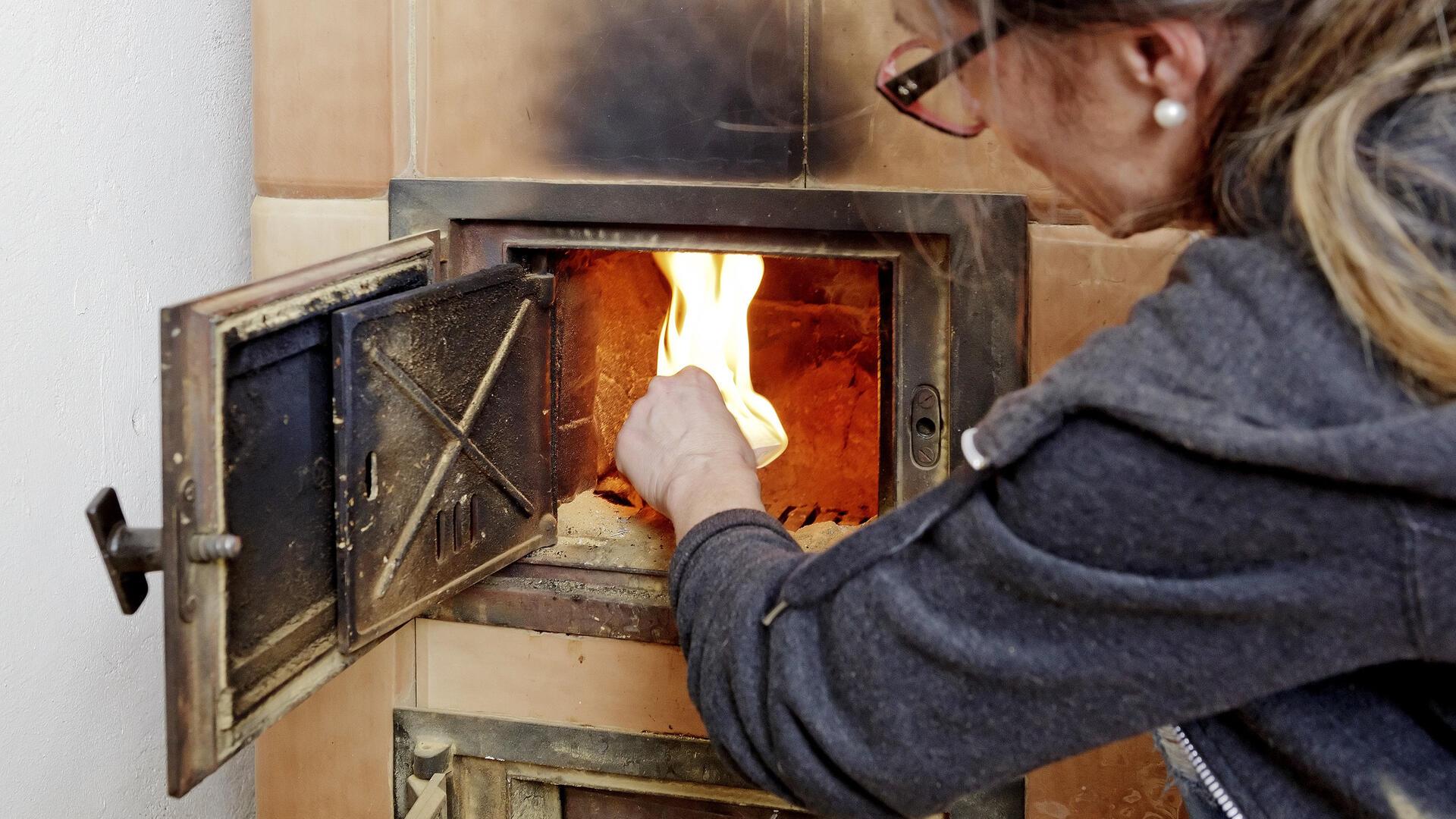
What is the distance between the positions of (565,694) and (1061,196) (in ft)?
2.94

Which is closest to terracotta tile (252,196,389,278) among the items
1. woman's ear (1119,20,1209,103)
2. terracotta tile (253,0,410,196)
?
terracotta tile (253,0,410,196)

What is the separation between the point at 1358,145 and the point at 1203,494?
0.21 meters

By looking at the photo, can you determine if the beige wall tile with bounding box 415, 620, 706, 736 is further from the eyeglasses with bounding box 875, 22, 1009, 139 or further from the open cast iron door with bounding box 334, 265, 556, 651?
the eyeglasses with bounding box 875, 22, 1009, 139

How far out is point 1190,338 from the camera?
23.5 inches

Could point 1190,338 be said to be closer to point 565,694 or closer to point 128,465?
point 565,694

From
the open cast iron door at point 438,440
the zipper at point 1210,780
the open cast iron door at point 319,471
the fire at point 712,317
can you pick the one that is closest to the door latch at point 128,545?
the open cast iron door at point 319,471

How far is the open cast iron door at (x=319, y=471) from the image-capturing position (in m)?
0.88

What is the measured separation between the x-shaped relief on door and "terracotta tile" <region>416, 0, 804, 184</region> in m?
0.22

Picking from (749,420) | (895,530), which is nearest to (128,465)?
(749,420)

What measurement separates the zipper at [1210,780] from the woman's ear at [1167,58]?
1.40ft

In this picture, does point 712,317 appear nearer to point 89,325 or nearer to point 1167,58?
point 89,325

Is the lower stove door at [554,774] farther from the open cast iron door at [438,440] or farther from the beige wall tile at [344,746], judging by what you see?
the open cast iron door at [438,440]

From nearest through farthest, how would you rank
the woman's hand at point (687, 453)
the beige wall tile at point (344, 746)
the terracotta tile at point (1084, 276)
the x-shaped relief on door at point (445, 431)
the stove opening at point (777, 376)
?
the woman's hand at point (687, 453) < the x-shaped relief on door at point (445, 431) < the terracotta tile at point (1084, 276) < the beige wall tile at point (344, 746) < the stove opening at point (777, 376)

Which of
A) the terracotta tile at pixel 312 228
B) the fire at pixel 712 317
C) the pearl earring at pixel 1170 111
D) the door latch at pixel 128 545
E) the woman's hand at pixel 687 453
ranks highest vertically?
the pearl earring at pixel 1170 111
